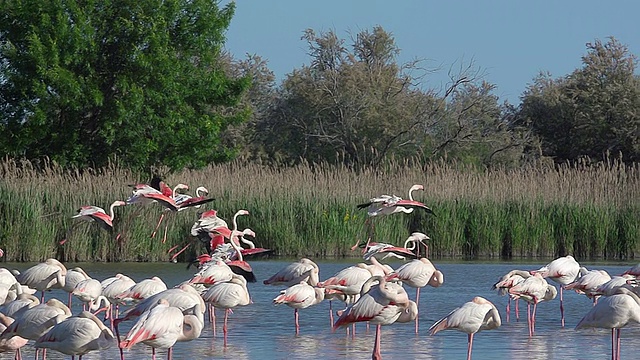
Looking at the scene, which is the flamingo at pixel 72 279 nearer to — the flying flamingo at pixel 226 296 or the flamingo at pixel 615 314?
the flying flamingo at pixel 226 296

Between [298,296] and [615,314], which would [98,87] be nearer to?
[298,296]

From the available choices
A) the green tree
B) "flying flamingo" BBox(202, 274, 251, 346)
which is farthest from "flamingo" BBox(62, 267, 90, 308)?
the green tree

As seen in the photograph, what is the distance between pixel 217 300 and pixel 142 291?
81 cm

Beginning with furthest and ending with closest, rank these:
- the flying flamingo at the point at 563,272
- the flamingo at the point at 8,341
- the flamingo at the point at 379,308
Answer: the flying flamingo at the point at 563,272, the flamingo at the point at 379,308, the flamingo at the point at 8,341

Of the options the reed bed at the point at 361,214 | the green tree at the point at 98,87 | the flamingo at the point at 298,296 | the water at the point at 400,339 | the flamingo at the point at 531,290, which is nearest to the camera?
the water at the point at 400,339

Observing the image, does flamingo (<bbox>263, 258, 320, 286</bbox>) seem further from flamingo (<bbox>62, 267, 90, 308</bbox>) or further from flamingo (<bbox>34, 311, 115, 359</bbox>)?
flamingo (<bbox>34, 311, 115, 359</bbox>)

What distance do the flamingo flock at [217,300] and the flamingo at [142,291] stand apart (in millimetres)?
10

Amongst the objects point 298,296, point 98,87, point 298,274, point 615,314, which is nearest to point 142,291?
point 298,296

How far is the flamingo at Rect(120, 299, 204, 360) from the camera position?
9180 millimetres

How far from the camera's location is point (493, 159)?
43594mm

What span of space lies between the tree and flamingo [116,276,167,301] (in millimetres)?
29971

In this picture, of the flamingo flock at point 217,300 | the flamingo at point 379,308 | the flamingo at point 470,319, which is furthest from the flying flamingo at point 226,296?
the flamingo at point 470,319

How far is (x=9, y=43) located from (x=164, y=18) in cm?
387

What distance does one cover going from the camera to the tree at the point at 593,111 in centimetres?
4184
